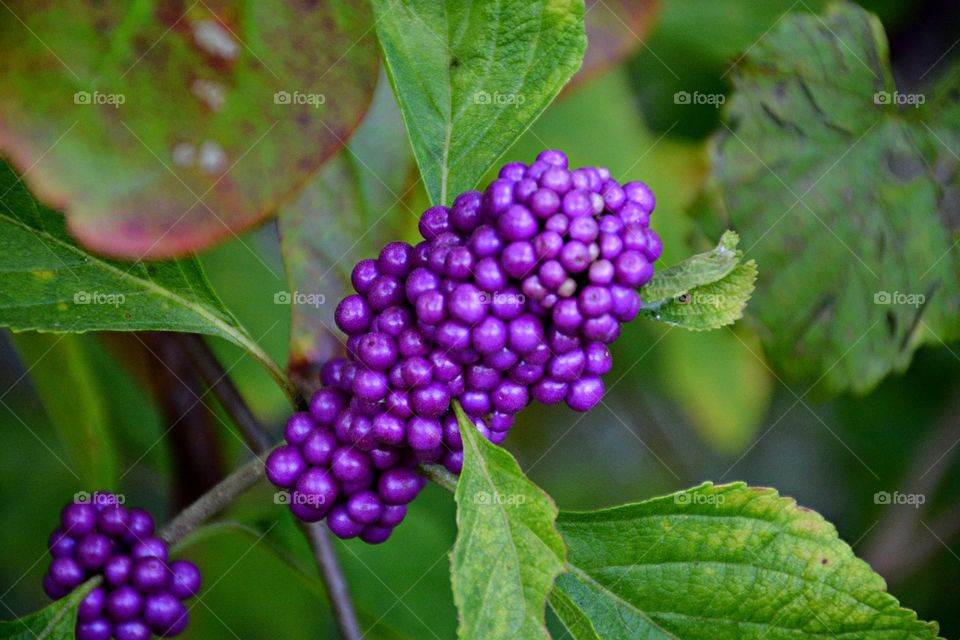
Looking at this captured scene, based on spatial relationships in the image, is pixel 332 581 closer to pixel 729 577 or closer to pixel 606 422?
pixel 729 577

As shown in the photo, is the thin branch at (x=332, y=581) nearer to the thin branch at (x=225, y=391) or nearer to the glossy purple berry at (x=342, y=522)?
the thin branch at (x=225, y=391)

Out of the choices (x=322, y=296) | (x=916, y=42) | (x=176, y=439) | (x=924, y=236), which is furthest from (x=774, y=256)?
(x=176, y=439)

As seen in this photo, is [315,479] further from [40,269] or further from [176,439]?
[176,439]

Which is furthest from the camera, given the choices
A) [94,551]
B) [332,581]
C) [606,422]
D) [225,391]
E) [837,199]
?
[606,422]

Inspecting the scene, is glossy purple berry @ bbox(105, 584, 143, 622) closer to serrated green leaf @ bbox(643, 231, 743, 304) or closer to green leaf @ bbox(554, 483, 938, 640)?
green leaf @ bbox(554, 483, 938, 640)

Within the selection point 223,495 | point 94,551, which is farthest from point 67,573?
point 223,495

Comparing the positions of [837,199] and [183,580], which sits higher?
[837,199]

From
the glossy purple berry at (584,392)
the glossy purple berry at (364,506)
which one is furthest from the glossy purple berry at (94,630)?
Answer: the glossy purple berry at (584,392)
